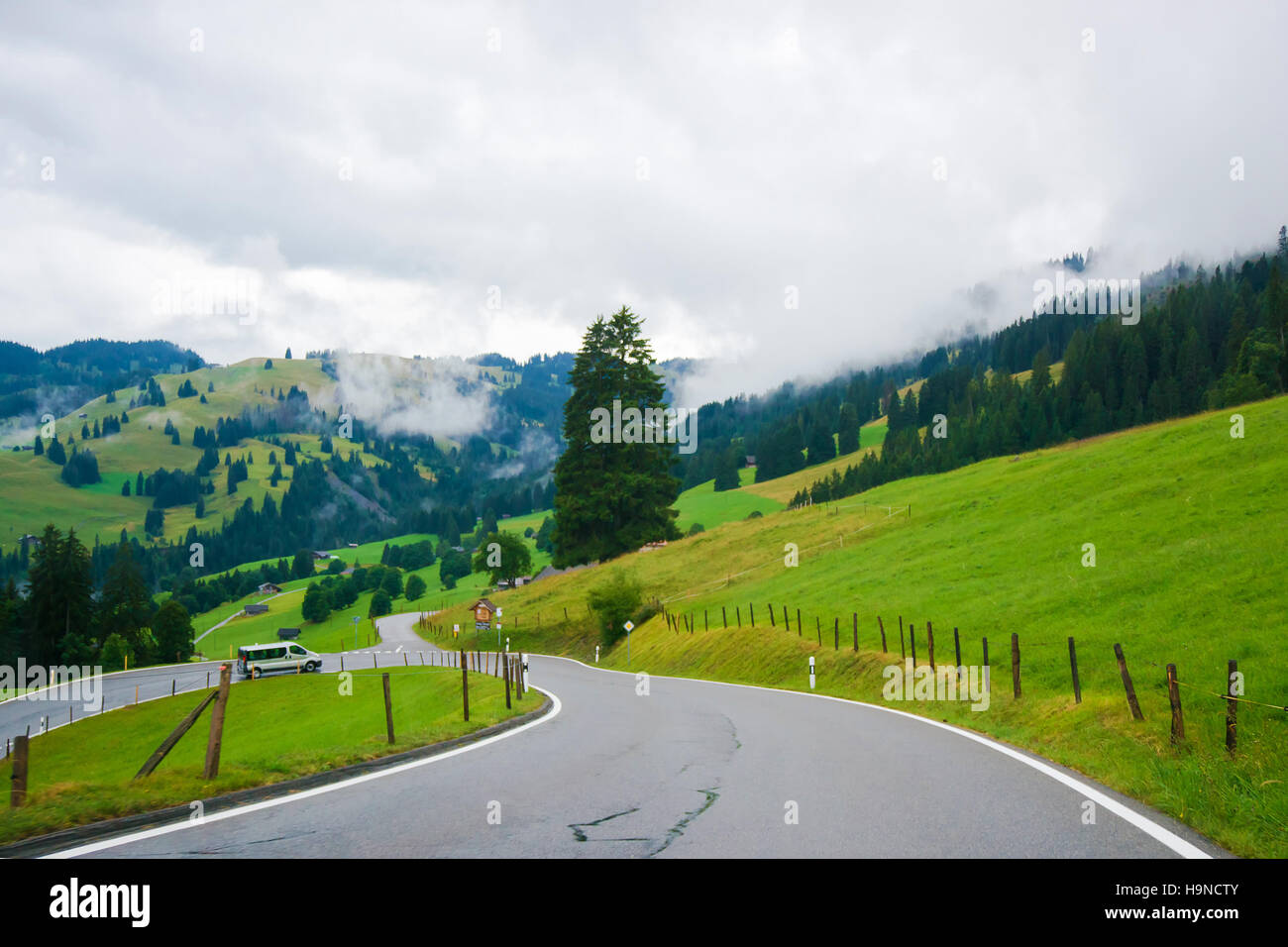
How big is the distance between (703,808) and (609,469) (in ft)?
213

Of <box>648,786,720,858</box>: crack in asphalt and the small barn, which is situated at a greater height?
<box>648,786,720,858</box>: crack in asphalt

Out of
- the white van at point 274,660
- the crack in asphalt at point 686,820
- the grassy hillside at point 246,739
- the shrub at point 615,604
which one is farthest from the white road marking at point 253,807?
the white van at point 274,660

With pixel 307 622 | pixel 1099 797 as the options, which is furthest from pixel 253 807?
pixel 307 622

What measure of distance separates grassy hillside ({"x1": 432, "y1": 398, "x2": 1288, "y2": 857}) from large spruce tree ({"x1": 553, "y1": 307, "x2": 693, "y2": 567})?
4757 mm

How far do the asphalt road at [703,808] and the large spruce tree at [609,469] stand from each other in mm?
57601

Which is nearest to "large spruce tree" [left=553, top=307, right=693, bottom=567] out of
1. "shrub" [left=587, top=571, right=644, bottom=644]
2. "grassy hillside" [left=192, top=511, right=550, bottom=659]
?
"shrub" [left=587, top=571, right=644, bottom=644]

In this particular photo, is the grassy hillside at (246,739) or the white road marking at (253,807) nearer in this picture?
the white road marking at (253,807)

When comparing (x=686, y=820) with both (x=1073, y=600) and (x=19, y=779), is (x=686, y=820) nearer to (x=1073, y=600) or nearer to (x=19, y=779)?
(x=19, y=779)

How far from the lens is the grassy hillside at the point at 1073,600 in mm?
10914

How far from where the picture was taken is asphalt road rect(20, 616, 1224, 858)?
6.37 metres

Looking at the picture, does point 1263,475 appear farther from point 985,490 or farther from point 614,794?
point 614,794

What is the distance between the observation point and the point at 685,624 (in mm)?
48500

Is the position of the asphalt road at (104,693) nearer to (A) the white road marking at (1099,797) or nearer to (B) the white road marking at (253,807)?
(B) the white road marking at (253,807)

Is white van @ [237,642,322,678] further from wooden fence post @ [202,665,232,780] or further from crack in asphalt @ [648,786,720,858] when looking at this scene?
crack in asphalt @ [648,786,720,858]
